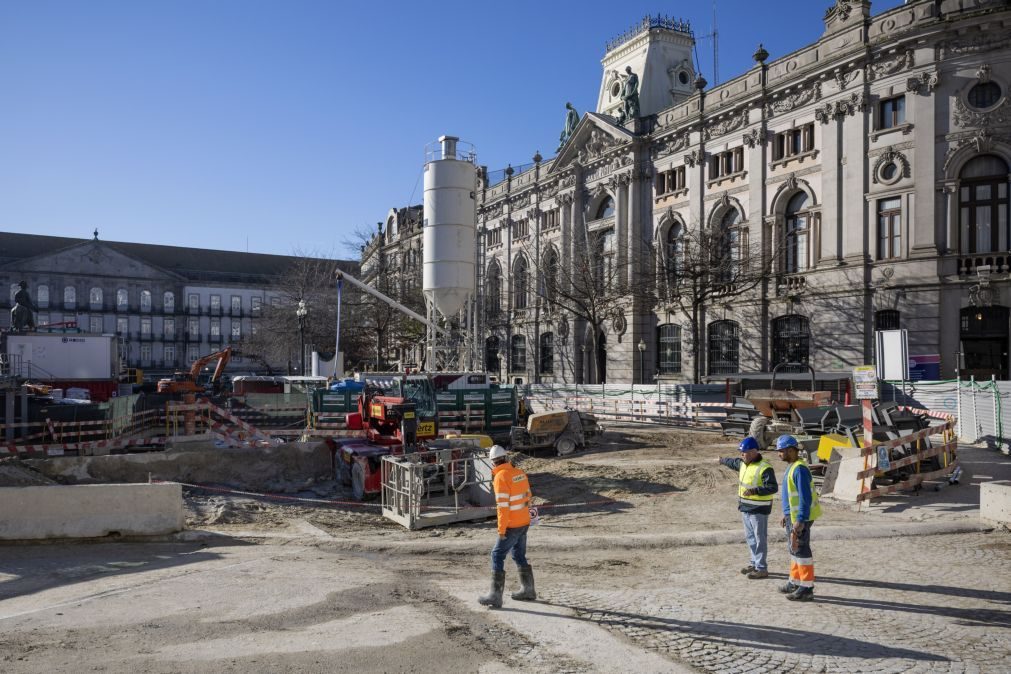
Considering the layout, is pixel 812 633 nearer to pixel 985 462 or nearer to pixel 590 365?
pixel 985 462

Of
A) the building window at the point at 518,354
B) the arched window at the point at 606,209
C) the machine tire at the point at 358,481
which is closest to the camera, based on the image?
the machine tire at the point at 358,481

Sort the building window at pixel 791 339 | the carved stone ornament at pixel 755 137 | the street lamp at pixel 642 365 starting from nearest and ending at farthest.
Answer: the building window at pixel 791 339, the carved stone ornament at pixel 755 137, the street lamp at pixel 642 365

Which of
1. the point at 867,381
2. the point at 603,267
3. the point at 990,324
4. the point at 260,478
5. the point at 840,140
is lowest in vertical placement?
the point at 260,478

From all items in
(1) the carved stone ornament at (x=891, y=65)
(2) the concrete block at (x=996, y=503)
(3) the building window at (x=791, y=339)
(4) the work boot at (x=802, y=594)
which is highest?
(1) the carved stone ornament at (x=891, y=65)

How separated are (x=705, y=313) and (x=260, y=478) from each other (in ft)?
83.2

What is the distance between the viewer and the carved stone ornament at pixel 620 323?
137 ft

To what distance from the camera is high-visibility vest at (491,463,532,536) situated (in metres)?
8.19

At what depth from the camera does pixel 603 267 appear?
4331cm

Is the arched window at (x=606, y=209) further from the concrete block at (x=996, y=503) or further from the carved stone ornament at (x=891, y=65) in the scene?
the concrete block at (x=996, y=503)

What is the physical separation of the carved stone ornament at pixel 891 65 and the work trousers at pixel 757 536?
1011 inches

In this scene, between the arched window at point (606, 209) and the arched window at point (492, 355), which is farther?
the arched window at point (492, 355)

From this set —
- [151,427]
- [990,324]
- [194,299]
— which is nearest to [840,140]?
[990,324]

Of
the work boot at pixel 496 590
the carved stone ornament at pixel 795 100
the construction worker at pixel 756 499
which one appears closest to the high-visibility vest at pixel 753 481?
the construction worker at pixel 756 499

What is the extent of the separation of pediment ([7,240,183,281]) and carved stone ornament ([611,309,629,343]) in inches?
2530
